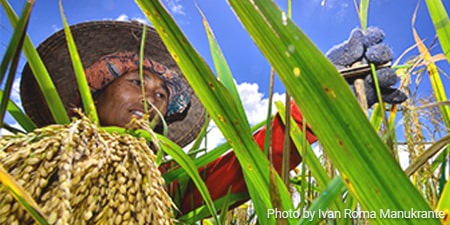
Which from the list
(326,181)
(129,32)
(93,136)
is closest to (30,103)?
(129,32)

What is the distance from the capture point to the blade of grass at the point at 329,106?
0.24m

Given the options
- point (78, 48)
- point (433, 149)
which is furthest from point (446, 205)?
point (78, 48)

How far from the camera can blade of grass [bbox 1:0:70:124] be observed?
0.55 metres

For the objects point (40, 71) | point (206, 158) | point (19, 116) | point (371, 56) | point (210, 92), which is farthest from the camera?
point (371, 56)

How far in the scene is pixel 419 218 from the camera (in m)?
0.28

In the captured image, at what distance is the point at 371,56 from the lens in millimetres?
984

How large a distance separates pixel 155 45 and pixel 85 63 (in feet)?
1.12

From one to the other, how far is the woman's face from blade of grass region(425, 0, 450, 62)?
1.21 meters

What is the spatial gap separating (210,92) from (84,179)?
0.64 ft

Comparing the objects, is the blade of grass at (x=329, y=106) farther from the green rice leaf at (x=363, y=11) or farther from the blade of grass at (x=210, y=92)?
the green rice leaf at (x=363, y=11)

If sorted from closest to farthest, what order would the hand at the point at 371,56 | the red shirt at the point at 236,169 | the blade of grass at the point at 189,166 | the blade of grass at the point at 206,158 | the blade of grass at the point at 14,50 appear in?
1. the blade of grass at the point at 14,50
2. the blade of grass at the point at 189,166
3. the blade of grass at the point at 206,158
4. the hand at the point at 371,56
5. the red shirt at the point at 236,169

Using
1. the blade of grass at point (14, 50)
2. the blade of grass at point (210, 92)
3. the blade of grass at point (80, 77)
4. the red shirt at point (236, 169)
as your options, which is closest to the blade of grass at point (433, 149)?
the blade of grass at point (210, 92)

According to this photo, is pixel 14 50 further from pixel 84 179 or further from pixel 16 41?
pixel 84 179

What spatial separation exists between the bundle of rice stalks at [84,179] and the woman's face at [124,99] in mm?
1095
